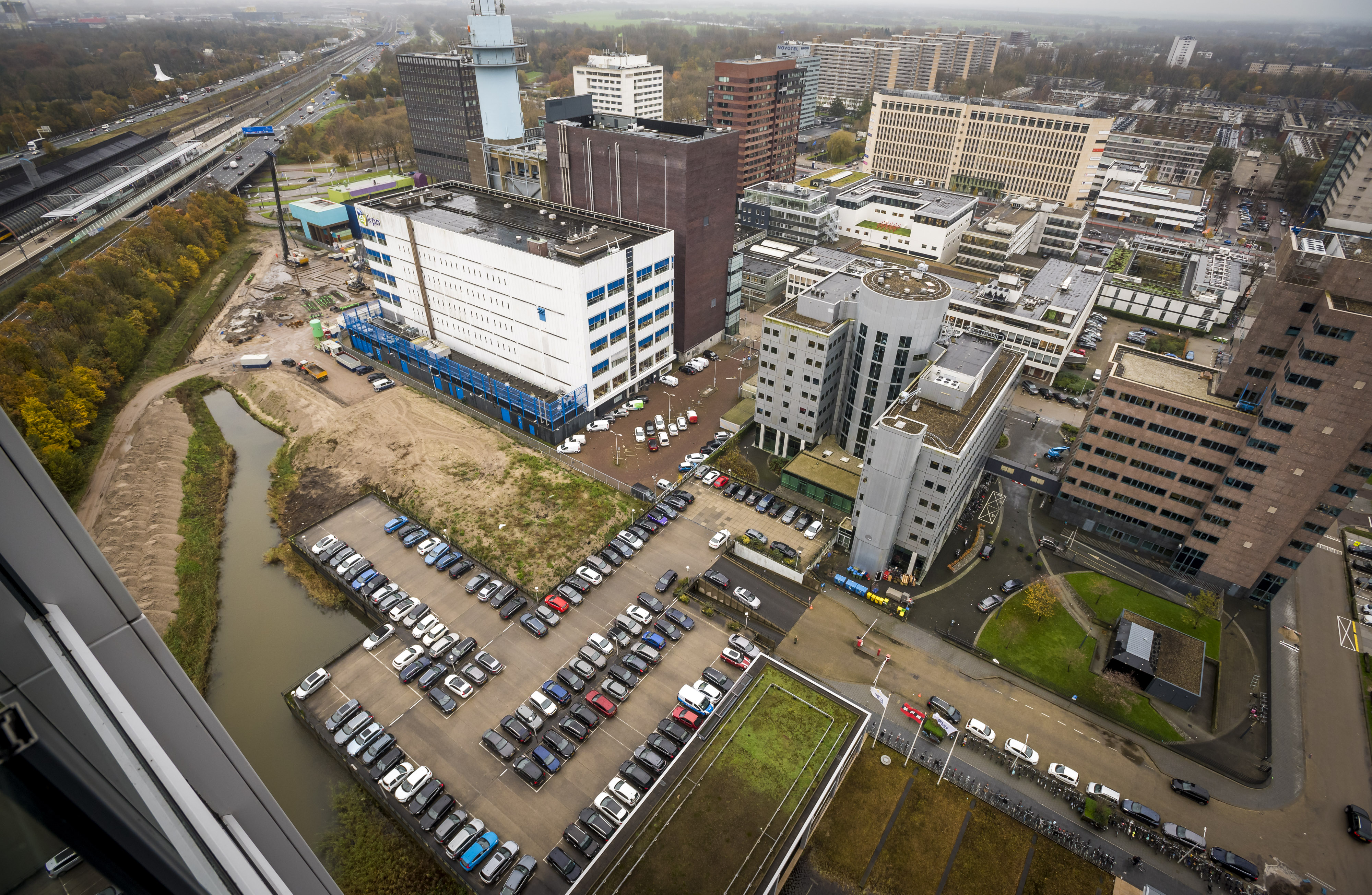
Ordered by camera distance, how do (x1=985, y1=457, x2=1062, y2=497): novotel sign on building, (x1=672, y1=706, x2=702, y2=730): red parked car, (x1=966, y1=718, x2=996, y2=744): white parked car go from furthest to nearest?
(x1=985, y1=457, x2=1062, y2=497): novotel sign on building, (x1=966, y1=718, x2=996, y2=744): white parked car, (x1=672, y1=706, x2=702, y2=730): red parked car

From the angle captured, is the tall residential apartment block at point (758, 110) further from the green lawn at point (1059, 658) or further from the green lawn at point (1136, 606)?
the green lawn at point (1059, 658)

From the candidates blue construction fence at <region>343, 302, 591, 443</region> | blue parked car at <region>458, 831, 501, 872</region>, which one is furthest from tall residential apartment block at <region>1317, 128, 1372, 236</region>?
blue parked car at <region>458, 831, 501, 872</region>

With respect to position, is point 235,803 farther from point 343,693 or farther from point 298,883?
point 343,693

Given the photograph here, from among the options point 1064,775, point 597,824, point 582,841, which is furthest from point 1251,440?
point 582,841

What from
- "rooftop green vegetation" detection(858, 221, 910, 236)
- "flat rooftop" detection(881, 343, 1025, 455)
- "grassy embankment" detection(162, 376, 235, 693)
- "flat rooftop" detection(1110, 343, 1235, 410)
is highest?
"flat rooftop" detection(1110, 343, 1235, 410)

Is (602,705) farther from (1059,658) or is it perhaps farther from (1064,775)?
(1059,658)

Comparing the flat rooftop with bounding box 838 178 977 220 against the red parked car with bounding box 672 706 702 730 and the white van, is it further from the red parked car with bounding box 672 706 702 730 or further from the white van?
the red parked car with bounding box 672 706 702 730

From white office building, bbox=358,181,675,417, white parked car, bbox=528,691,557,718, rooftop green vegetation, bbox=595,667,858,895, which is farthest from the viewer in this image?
white office building, bbox=358,181,675,417
